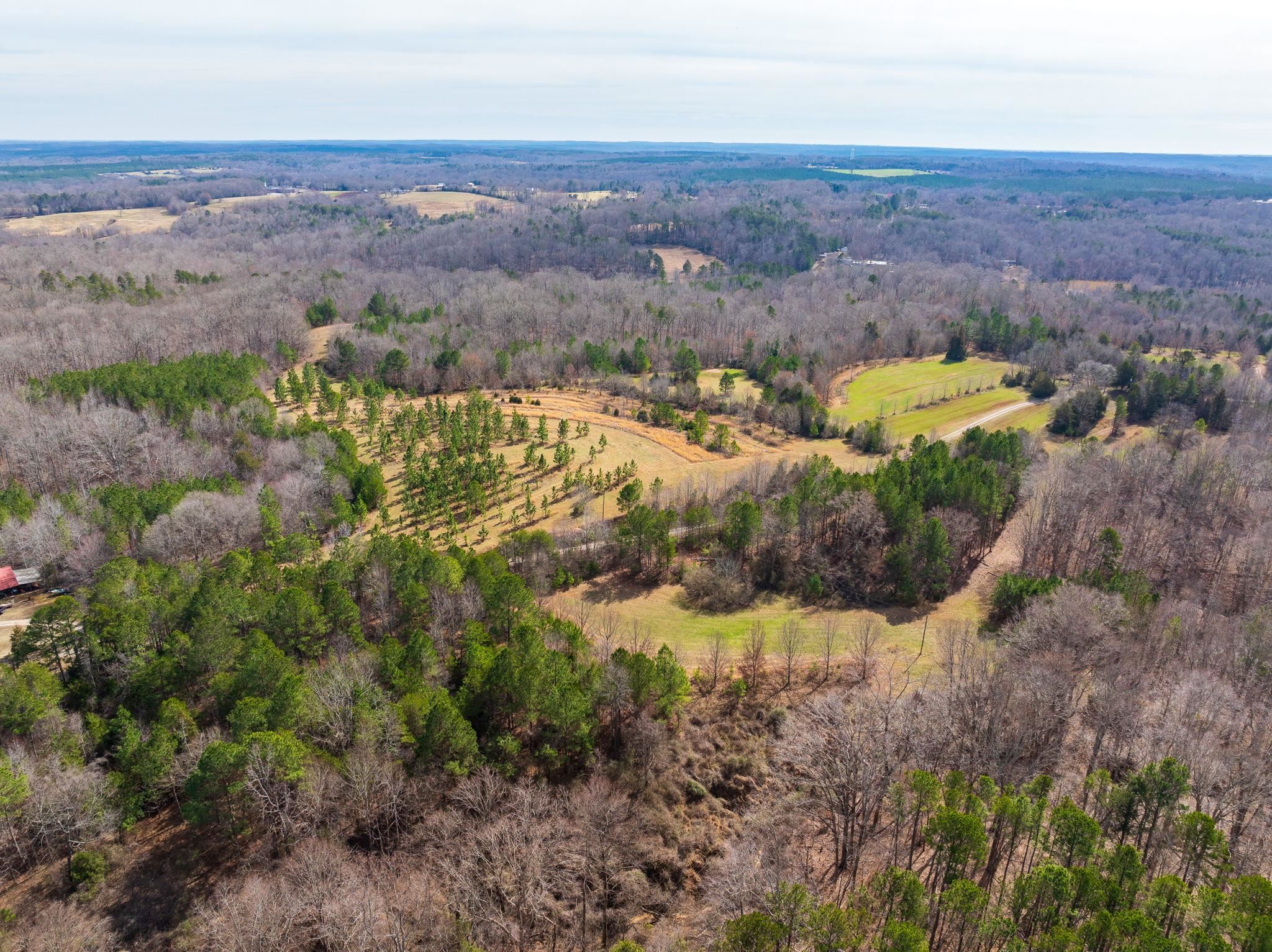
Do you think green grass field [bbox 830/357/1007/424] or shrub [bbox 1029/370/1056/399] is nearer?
green grass field [bbox 830/357/1007/424]

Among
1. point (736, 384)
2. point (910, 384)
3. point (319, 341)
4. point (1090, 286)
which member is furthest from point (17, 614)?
point (1090, 286)

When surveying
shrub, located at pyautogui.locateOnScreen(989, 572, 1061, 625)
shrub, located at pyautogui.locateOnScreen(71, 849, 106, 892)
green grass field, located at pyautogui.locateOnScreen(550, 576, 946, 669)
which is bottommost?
green grass field, located at pyautogui.locateOnScreen(550, 576, 946, 669)

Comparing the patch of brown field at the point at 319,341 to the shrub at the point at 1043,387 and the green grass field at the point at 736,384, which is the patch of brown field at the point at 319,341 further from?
the shrub at the point at 1043,387

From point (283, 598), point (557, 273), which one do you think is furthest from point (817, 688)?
point (557, 273)

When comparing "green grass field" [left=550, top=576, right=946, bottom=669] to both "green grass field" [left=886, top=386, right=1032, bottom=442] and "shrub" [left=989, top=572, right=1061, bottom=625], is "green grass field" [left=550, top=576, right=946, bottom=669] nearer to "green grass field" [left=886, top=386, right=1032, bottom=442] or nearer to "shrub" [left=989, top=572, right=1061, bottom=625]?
"shrub" [left=989, top=572, right=1061, bottom=625]

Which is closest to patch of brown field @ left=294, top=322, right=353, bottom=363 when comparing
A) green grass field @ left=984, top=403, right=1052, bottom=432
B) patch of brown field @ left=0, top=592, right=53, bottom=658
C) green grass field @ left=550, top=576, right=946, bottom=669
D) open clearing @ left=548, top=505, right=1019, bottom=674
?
patch of brown field @ left=0, top=592, right=53, bottom=658

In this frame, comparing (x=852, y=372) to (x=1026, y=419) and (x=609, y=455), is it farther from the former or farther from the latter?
(x=609, y=455)
